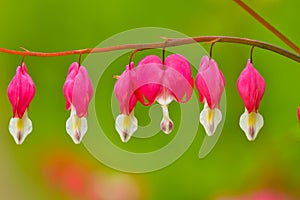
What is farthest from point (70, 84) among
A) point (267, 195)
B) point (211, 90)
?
point (267, 195)

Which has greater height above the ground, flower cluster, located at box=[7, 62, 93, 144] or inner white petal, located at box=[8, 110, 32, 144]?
flower cluster, located at box=[7, 62, 93, 144]

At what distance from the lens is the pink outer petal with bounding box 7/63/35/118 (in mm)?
1208

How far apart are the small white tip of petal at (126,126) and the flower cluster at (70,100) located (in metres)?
0.06

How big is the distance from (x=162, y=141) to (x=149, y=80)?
1.32 meters

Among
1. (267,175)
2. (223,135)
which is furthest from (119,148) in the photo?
(267,175)

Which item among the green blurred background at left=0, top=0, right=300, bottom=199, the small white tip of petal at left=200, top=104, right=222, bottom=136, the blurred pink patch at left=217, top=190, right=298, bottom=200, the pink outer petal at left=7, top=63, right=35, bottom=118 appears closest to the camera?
the small white tip of petal at left=200, top=104, right=222, bottom=136

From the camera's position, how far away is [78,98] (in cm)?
116

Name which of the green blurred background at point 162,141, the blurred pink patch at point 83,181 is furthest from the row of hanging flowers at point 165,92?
the blurred pink patch at point 83,181

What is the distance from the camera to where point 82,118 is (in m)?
1.15

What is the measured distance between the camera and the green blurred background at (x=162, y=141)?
2.28 m

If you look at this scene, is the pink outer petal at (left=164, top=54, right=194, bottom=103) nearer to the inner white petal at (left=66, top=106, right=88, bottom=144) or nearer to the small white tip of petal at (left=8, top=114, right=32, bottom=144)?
the inner white petal at (left=66, top=106, right=88, bottom=144)

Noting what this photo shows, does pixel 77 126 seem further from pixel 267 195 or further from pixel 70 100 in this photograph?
pixel 267 195

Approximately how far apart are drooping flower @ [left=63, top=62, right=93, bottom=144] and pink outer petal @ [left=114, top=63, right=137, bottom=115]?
59 millimetres

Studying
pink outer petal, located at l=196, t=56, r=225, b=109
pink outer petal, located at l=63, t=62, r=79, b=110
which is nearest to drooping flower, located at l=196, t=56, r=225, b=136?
pink outer petal, located at l=196, t=56, r=225, b=109
